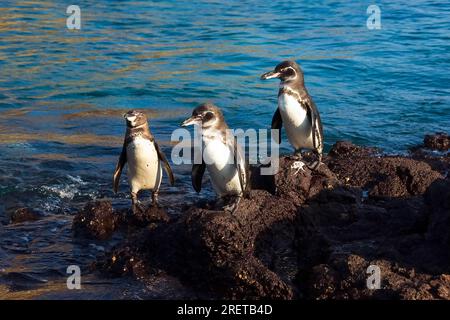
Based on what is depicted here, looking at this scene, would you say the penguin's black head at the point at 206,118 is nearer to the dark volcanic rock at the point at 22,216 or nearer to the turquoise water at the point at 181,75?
the turquoise water at the point at 181,75

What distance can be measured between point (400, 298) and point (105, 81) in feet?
37.6

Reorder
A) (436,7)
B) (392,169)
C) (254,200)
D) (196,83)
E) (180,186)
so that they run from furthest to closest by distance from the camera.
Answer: (436,7)
(196,83)
(180,186)
(392,169)
(254,200)

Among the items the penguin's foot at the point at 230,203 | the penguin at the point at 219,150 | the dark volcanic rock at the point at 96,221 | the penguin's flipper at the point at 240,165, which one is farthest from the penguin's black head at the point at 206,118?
the dark volcanic rock at the point at 96,221

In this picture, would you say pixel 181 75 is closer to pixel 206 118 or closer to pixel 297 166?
pixel 297 166

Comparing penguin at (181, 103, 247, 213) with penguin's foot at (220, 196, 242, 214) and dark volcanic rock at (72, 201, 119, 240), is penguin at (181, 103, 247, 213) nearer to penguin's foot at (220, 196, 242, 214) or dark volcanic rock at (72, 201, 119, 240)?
penguin's foot at (220, 196, 242, 214)

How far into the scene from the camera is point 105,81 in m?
15.9

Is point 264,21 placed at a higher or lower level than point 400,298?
higher

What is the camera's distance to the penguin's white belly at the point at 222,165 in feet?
23.7

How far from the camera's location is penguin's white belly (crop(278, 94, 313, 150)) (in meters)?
8.20

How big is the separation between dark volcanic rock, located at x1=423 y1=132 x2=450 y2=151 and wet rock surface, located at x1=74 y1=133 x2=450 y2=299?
8.95ft

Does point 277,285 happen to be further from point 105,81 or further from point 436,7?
point 436,7

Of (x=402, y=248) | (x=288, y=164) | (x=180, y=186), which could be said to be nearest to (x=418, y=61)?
(x=180, y=186)

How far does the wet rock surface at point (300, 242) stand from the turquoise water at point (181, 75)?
6.80 ft

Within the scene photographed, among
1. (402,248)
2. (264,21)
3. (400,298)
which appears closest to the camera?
(400,298)
